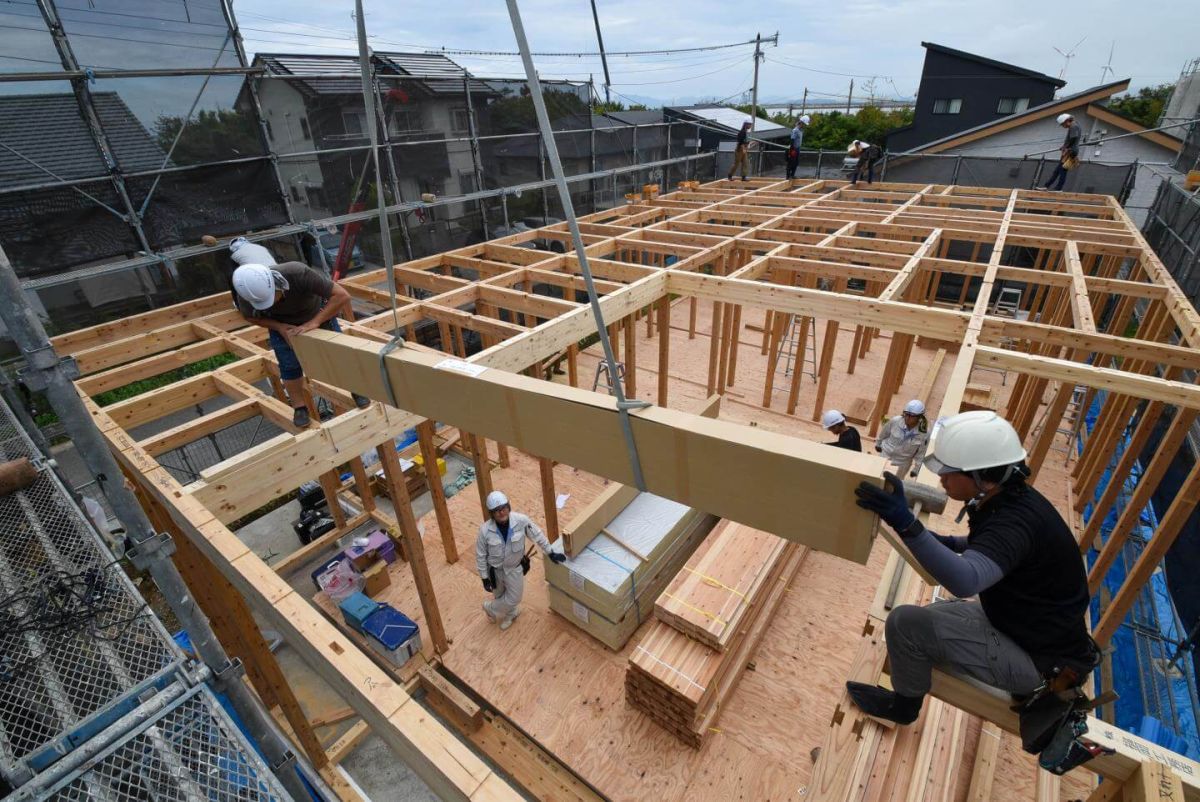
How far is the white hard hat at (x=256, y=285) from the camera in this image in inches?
141

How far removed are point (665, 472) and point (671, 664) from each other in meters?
3.22

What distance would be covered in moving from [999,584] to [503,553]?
3.87m

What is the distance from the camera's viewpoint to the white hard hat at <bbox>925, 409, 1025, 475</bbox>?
2182 mm

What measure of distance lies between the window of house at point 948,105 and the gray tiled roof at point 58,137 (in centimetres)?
2756

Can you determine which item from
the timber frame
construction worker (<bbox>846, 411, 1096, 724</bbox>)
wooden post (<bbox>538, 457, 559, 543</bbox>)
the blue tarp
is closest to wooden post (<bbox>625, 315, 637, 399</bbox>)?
the timber frame

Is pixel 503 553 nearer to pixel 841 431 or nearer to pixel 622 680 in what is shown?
pixel 622 680

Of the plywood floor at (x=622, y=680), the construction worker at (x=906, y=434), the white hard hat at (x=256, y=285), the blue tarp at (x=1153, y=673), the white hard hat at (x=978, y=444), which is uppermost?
the white hard hat at (x=256, y=285)

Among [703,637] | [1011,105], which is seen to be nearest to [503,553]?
[703,637]

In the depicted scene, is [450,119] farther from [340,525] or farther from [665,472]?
[665,472]

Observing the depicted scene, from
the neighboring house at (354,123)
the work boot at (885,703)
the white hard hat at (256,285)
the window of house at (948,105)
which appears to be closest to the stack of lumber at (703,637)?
the work boot at (885,703)

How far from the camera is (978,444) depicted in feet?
7.22

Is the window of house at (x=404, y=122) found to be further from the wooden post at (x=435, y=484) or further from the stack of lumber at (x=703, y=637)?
the stack of lumber at (x=703, y=637)

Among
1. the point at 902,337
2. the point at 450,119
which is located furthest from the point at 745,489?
the point at 450,119

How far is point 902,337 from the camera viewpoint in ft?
25.4
